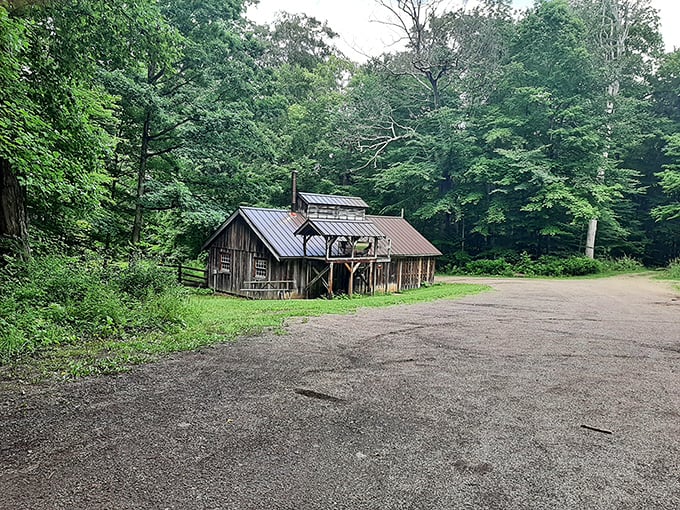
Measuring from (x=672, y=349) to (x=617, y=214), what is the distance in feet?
86.2

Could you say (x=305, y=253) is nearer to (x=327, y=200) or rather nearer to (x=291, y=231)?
(x=291, y=231)

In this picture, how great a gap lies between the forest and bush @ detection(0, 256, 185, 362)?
57.7 inches

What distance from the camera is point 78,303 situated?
689 centimetres

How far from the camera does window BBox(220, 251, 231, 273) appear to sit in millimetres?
18470

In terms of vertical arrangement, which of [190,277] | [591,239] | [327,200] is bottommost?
[190,277]

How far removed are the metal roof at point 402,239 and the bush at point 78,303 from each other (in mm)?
12203

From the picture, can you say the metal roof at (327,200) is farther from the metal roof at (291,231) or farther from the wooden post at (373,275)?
the wooden post at (373,275)

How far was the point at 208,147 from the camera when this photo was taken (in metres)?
18.1

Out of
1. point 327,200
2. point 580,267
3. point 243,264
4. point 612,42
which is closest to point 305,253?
point 327,200

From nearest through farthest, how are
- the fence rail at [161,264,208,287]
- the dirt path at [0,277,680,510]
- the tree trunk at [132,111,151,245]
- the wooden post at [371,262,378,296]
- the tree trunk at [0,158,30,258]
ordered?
1. the dirt path at [0,277,680,510]
2. the tree trunk at [0,158,30,258]
3. the tree trunk at [132,111,151,245]
4. the wooden post at [371,262,378,296]
5. the fence rail at [161,264,208,287]

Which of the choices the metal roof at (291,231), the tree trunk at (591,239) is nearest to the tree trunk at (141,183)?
the metal roof at (291,231)

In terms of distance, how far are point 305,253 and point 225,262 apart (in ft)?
13.5

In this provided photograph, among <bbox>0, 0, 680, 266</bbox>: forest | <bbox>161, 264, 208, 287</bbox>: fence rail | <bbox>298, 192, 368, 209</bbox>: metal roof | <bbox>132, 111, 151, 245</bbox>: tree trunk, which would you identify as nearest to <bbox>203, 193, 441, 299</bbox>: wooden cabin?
<bbox>298, 192, 368, 209</bbox>: metal roof

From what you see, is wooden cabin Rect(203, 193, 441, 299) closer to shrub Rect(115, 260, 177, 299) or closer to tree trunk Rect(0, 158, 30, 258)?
shrub Rect(115, 260, 177, 299)
